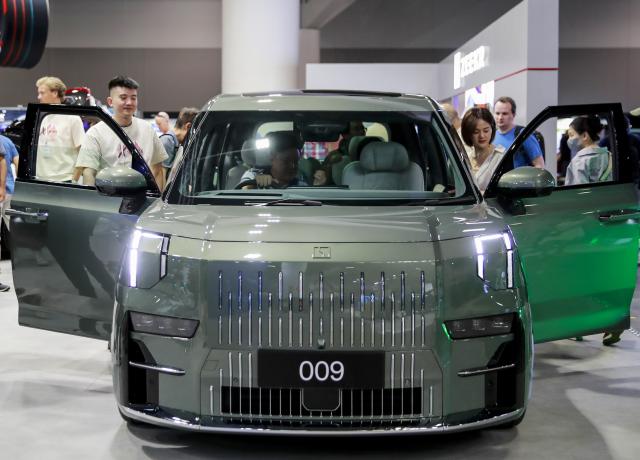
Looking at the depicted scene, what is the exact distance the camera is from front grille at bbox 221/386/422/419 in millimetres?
2984

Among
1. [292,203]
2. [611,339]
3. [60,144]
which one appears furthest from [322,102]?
[60,144]

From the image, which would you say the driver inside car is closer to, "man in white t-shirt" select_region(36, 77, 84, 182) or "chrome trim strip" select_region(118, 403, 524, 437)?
"chrome trim strip" select_region(118, 403, 524, 437)

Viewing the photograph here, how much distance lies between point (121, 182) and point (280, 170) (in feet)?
2.26

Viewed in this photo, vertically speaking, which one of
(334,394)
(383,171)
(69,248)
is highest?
(383,171)

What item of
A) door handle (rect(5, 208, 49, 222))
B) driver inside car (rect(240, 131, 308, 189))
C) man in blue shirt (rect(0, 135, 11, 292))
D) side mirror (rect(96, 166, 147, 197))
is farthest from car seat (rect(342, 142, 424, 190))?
man in blue shirt (rect(0, 135, 11, 292))

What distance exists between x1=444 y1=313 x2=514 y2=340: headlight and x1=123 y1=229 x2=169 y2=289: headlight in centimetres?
99

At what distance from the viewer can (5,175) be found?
25.1 feet

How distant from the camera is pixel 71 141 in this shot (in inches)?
252

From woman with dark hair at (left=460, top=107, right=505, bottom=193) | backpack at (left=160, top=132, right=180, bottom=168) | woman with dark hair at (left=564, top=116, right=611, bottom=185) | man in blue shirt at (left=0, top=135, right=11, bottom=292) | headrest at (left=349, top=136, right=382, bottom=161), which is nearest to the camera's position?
headrest at (left=349, top=136, right=382, bottom=161)

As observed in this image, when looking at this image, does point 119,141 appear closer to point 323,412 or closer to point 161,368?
point 161,368

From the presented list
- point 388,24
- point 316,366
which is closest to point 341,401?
point 316,366

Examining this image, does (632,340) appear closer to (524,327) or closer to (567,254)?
(567,254)

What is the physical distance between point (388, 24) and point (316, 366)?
20216mm

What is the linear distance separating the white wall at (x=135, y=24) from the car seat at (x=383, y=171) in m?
19.2
